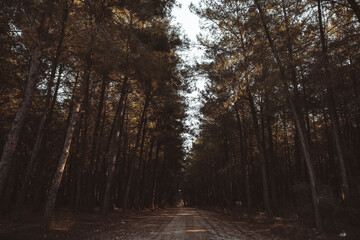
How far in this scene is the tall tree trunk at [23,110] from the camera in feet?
23.0

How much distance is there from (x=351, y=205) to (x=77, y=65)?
15.7 metres

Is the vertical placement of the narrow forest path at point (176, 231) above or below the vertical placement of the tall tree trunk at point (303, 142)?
below

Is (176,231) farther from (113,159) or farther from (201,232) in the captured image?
(113,159)

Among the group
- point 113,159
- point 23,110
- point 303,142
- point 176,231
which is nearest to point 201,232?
point 176,231

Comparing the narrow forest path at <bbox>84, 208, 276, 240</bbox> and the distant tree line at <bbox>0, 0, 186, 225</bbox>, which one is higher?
the distant tree line at <bbox>0, 0, 186, 225</bbox>

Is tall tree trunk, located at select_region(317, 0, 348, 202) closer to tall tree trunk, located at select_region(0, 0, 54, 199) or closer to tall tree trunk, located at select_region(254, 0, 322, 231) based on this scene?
tall tree trunk, located at select_region(254, 0, 322, 231)

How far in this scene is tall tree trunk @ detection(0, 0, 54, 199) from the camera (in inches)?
276

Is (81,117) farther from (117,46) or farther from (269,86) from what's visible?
(269,86)

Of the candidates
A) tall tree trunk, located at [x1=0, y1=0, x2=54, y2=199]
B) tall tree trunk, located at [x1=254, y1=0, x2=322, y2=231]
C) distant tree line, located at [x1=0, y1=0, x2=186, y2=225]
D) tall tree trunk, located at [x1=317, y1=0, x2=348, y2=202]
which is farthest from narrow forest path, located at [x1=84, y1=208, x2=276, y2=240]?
tall tree trunk, located at [x1=317, y1=0, x2=348, y2=202]

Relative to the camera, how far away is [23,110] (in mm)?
7625

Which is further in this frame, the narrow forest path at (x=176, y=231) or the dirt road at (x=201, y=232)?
the dirt road at (x=201, y=232)

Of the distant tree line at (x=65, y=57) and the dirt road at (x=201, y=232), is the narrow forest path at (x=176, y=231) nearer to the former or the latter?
the dirt road at (x=201, y=232)

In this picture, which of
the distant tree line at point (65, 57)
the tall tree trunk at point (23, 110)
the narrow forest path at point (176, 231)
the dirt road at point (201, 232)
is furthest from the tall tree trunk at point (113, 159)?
the tall tree trunk at point (23, 110)

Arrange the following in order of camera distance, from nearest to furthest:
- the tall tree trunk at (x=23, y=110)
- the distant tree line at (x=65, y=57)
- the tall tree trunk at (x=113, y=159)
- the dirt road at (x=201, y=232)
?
the tall tree trunk at (x=23, y=110)
the distant tree line at (x=65, y=57)
the dirt road at (x=201, y=232)
the tall tree trunk at (x=113, y=159)
